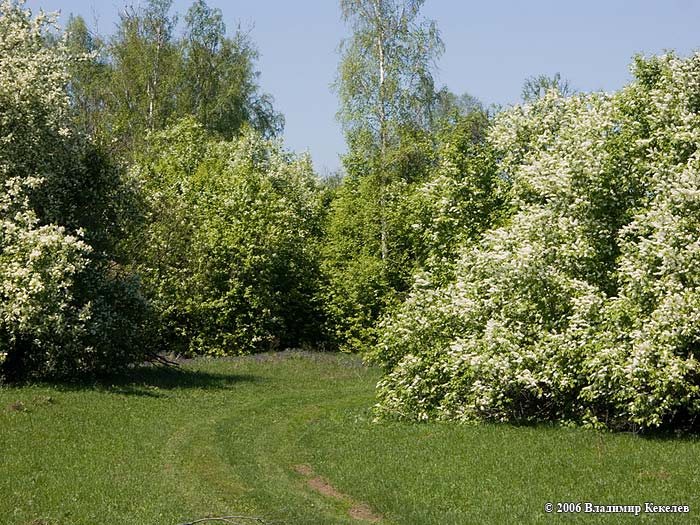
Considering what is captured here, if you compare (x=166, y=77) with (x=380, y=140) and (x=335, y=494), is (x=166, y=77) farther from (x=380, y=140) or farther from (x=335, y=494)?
(x=335, y=494)

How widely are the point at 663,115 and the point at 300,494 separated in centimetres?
1420

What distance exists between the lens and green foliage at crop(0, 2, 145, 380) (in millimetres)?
29062

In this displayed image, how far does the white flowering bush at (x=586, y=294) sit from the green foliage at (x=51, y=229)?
33.7 ft

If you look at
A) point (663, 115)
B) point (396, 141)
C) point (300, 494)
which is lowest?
point (300, 494)

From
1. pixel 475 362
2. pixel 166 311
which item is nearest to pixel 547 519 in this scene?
pixel 475 362

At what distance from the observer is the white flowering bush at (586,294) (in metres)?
21.3

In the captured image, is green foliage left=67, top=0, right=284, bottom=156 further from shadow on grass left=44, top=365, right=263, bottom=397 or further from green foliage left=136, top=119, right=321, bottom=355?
shadow on grass left=44, top=365, right=263, bottom=397

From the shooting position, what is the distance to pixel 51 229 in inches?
1170

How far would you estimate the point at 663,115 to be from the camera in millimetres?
24609

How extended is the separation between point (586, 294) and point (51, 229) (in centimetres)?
1683

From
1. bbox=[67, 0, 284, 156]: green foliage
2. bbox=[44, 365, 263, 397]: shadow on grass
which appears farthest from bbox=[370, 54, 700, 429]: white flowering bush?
bbox=[67, 0, 284, 156]: green foliage

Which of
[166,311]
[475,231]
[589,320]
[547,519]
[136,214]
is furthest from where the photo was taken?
[166,311]

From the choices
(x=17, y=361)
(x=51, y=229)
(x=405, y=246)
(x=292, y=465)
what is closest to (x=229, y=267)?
(x=405, y=246)

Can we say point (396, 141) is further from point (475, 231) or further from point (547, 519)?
point (547, 519)
